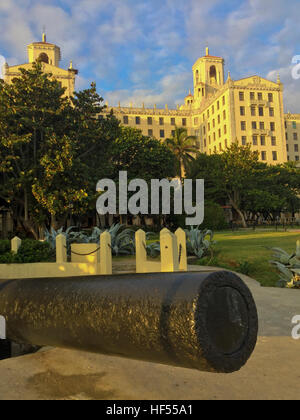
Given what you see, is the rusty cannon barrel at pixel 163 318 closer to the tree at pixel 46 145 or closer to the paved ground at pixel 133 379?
the paved ground at pixel 133 379

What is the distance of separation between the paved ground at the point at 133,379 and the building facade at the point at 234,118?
5616 cm

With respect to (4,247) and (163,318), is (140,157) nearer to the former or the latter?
(4,247)

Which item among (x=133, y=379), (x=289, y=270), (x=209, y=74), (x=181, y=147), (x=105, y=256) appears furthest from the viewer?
(x=209, y=74)

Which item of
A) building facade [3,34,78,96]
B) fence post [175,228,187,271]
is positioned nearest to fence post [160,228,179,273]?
fence post [175,228,187,271]

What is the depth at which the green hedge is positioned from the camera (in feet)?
34.3

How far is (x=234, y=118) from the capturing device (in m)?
63.8

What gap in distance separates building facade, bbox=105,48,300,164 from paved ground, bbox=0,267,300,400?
56162 mm

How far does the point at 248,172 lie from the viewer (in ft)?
136

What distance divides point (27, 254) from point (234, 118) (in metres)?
59.0

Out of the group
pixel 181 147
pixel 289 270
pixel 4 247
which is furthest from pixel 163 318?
pixel 181 147

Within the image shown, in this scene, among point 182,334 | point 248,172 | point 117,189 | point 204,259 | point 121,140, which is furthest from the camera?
point 248,172

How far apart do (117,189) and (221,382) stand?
28653mm
